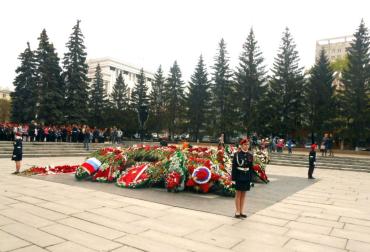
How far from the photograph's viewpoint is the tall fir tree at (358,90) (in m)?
36.5

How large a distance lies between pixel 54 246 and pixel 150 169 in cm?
581

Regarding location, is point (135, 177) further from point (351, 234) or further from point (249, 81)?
point (249, 81)

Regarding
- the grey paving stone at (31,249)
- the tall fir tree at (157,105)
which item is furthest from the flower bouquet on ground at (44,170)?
the tall fir tree at (157,105)

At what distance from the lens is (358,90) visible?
3666 cm

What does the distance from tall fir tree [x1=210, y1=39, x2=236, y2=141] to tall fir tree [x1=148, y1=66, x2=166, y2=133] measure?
9.36 m

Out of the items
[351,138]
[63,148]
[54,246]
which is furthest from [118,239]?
[351,138]

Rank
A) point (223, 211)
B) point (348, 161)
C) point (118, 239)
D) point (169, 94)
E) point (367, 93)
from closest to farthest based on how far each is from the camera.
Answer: point (118, 239) → point (223, 211) → point (348, 161) → point (367, 93) → point (169, 94)

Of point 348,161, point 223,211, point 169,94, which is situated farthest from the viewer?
point 169,94

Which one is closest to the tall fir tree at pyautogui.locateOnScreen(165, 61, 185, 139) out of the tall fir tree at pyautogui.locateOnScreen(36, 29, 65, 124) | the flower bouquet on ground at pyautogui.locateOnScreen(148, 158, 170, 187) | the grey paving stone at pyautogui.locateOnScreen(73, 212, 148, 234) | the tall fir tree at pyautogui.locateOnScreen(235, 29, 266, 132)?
the tall fir tree at pyautogui.locateOnScreen(235, 29, 266, 132)

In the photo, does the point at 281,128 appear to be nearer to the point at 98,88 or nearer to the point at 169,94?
the point at 169,94

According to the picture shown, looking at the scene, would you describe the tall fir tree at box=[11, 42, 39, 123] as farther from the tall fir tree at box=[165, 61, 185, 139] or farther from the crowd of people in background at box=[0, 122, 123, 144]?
the tall fir tree at box=[165, 61, 185, 139]

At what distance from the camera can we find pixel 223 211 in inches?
293

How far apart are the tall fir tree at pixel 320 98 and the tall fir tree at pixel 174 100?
59.2ft

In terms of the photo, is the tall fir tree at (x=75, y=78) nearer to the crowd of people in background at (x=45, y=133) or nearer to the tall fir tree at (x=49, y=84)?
the tall fir tree at (x=49, y=84)
